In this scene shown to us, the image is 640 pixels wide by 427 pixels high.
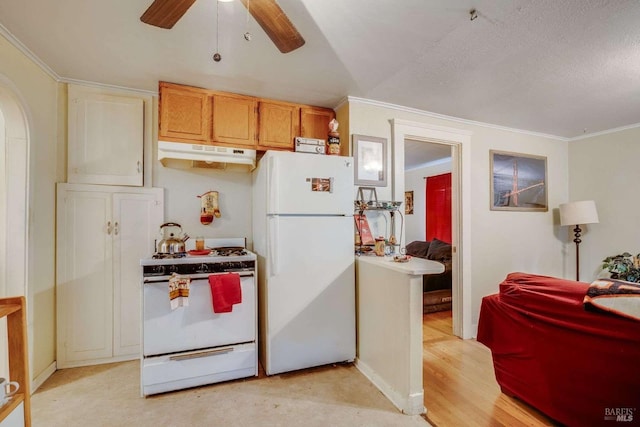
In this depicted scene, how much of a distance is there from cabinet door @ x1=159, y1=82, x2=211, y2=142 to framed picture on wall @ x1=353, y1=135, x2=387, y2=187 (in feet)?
4.43

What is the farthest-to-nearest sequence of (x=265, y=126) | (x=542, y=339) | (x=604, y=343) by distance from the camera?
(x=265, y=126) → (x=542, y=339) → (x=604, y=343)

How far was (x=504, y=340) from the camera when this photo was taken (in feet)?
6.46

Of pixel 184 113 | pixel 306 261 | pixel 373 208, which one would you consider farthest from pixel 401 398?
pixel 184 113

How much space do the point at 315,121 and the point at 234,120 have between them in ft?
2.56

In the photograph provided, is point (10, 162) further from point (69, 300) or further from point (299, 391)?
point (299, 391)

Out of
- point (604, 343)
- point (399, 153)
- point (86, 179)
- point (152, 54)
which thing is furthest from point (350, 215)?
point (86, 179)

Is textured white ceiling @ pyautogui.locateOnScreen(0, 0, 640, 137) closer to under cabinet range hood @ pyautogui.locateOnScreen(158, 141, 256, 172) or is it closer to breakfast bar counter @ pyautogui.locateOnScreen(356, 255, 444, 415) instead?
under cabinet range hood @ pyautogui.locateOnScreen(158, 141, 256, 172)

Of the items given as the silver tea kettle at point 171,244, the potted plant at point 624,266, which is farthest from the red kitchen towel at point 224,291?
the potted plant at point 624,266

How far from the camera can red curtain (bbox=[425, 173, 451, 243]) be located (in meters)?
5.56

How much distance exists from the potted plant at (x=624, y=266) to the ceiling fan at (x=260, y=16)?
12.9 feet

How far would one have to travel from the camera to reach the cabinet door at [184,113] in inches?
95.6

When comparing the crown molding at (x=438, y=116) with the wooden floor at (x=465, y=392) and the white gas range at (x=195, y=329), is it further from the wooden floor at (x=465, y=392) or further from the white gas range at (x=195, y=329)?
the wooden floor at (x=465, y=392)

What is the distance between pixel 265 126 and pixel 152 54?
3.25ft

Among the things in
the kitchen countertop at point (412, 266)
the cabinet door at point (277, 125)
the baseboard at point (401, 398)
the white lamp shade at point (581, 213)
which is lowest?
the baseboard at point (401, 398)
